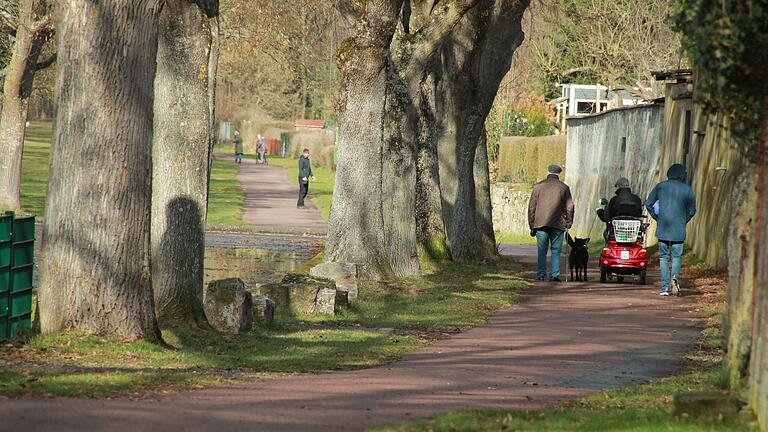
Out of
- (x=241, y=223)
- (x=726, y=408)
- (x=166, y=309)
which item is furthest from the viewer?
(x=241, y=223)

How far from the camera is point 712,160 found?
27.0m

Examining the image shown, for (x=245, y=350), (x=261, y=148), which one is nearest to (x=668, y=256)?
(x=245, y=350)

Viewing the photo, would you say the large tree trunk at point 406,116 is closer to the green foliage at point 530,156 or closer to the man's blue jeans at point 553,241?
the man's blue jeans at point 553,241

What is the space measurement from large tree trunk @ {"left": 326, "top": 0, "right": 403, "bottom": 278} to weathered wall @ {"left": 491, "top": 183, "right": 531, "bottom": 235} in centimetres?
2170

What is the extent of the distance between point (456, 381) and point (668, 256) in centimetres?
1039

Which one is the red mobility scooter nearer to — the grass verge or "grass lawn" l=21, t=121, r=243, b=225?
"grass lawn" l=21, t=121, r=243, b=225

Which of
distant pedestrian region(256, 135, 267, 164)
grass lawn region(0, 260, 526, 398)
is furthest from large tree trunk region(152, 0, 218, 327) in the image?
distant pedestrian region(256, 135, 267, 164)

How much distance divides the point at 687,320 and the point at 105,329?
8296 mm

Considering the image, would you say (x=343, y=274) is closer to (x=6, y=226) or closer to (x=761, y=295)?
(x=6, y=226)

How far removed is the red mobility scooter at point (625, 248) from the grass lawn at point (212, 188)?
8820mm

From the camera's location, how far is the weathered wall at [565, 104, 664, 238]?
32.7m

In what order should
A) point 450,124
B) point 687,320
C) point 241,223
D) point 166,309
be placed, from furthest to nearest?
1. point 241,223
2. point 450,124
3. point 687,320
4. point 166,309

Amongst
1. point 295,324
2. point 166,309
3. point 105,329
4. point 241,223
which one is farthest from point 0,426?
point 241,223

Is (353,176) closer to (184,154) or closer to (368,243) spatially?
(368,243)
